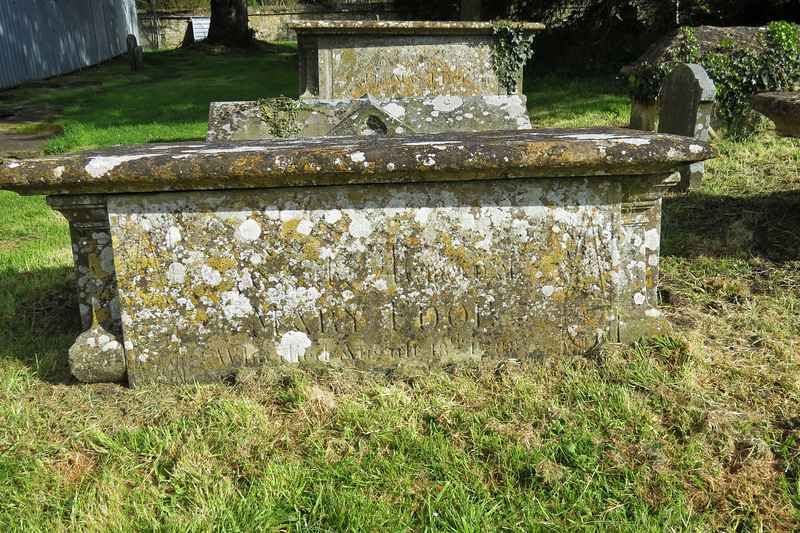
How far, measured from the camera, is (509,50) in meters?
8.32

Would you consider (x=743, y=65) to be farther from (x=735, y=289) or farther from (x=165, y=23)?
(x=165, y=23)

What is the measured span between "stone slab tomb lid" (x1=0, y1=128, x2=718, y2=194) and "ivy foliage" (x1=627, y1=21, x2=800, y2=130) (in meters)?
5.91

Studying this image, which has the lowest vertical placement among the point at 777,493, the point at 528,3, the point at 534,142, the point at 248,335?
the point at 777,493

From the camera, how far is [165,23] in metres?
28.7

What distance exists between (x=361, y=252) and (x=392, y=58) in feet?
19.1

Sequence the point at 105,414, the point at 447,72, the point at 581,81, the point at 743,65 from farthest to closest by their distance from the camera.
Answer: the point at 581,81 < the point at 447,72 < the point at 743,65 < the point at 105,414

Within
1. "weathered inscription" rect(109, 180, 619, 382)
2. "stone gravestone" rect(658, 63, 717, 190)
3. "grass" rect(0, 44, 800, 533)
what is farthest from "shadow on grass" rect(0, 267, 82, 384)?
"stone gravestone" rect(658, 63, 717, 190)

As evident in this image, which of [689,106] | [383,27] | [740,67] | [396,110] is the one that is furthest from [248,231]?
[740,67]

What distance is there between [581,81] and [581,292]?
11.1 metres

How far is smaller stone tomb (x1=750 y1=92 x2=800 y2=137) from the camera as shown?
379 centimetres

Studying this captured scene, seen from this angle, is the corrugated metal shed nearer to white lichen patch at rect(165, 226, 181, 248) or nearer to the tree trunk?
the tree trunk

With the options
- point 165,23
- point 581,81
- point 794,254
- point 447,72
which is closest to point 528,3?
point 581,81

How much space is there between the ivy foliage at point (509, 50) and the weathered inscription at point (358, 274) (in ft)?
20.1

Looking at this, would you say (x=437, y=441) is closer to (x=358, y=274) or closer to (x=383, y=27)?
(x=358, y=274)
